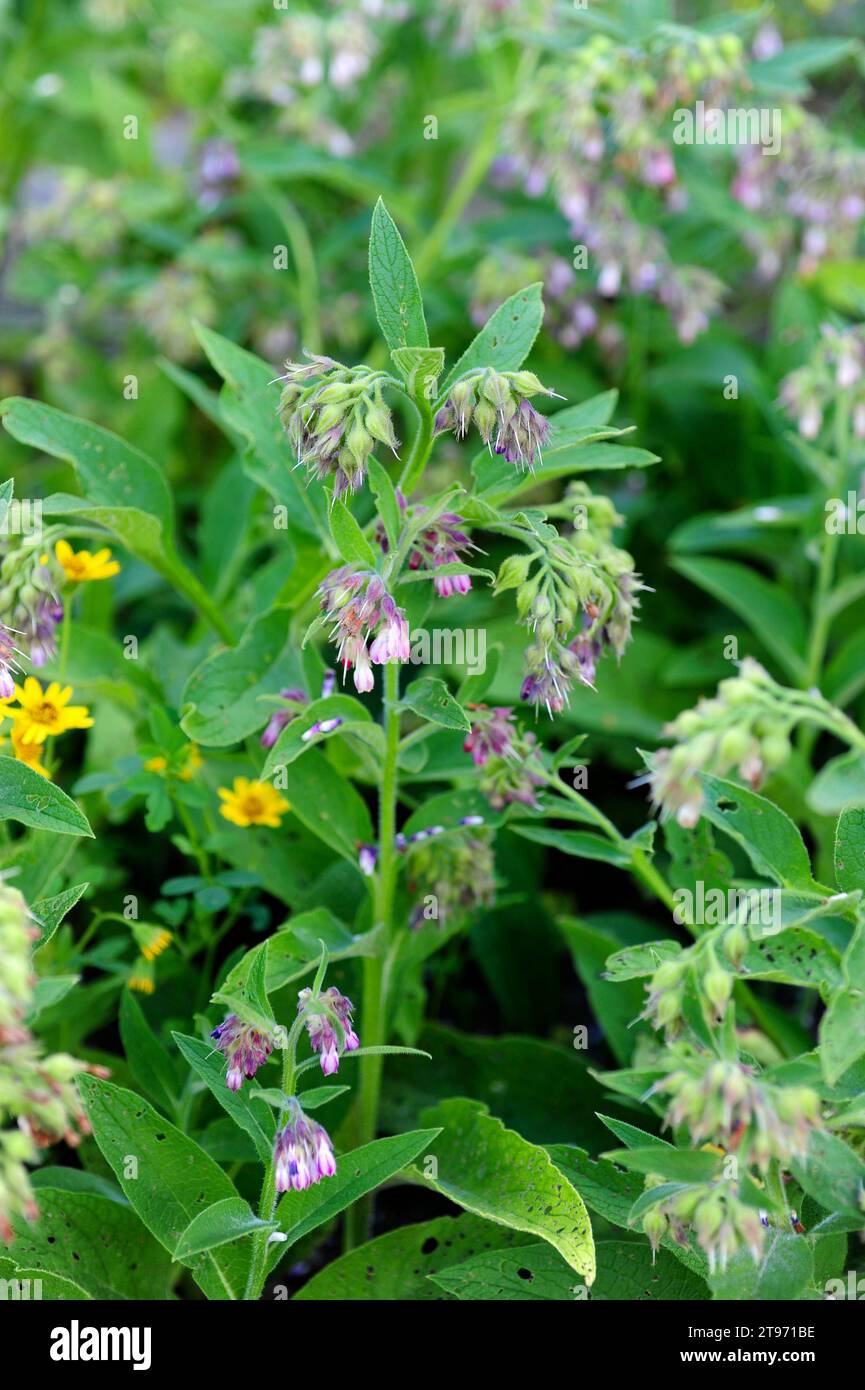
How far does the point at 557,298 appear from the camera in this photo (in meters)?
3.15

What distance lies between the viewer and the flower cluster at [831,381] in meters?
2.53

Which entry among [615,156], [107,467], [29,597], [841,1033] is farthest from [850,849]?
[615,156]

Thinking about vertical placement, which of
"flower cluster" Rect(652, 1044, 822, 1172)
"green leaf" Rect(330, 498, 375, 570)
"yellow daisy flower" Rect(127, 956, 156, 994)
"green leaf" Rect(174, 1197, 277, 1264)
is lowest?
"green leaf" Rect(174, 1197, 277, 1264)

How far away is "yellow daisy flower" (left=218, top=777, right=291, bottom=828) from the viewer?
82.5 inches

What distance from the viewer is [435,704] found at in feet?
5.65

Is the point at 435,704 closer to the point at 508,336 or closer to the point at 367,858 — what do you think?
the point at 367,858

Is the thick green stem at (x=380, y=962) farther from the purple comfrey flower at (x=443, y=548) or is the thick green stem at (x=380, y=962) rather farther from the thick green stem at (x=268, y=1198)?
the thick green stem at (x=268, y=1198)

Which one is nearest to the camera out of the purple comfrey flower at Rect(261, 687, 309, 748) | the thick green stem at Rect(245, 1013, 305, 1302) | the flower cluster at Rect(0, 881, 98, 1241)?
the flower cluster at Rect(0, 881, 98, 1241)

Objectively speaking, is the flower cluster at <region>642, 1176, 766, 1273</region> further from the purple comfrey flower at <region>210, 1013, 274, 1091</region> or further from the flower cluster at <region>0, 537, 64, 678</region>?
the flower cluster at <region>0, 537, 64, 678</region>

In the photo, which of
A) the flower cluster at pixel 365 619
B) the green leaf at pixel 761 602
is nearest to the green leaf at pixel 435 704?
the flower cluster at pixel 365 619

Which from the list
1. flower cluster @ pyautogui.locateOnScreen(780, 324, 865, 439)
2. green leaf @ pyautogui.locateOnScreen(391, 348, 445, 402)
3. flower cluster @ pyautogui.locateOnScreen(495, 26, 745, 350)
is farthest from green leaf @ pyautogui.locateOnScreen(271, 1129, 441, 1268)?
flower cluster @ pyautogui.locateOnScreen(495, 26, 745, 350)

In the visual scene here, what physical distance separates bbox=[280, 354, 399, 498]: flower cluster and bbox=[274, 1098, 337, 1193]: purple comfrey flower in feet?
2.18

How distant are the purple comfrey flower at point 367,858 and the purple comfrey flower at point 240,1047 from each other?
1.12ft
